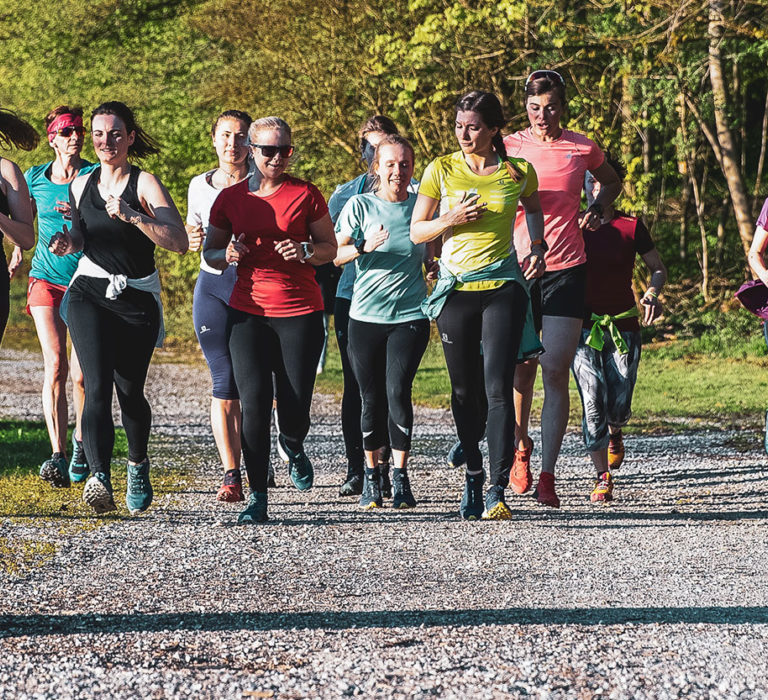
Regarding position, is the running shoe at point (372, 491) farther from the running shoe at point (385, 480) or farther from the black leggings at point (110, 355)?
the black leggings at point (110, 355)

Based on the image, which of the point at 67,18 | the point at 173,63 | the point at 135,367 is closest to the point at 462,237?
the point at 135,367

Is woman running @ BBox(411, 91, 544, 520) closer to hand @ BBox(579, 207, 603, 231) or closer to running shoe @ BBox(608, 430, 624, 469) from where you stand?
hand @ BBox(579, 207, 603, 231)

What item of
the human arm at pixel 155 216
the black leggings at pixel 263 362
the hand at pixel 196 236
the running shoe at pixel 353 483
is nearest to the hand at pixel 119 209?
the human arm at pixel 155 216

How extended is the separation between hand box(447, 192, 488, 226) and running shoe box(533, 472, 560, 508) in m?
1.72

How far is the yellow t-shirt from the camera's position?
7688 millimetres

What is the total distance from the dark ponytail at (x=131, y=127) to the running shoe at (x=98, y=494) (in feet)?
5.65

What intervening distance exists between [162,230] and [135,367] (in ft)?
2.78

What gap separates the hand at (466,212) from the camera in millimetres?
7457

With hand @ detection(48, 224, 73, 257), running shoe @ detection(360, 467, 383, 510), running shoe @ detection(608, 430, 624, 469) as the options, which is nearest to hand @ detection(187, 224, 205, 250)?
hand @ detection(48, 224, 73, 257)

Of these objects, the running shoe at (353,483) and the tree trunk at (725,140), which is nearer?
the running shoe at (353,483)

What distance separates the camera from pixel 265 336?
7711mm

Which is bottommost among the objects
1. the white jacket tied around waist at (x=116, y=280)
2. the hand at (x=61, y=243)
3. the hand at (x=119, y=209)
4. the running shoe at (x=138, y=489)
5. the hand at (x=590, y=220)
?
the running shoe at (x=138, y=489)

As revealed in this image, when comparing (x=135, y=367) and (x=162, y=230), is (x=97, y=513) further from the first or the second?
(x=162, y=230)

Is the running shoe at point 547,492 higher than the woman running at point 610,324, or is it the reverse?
the woman running at point 610,324
